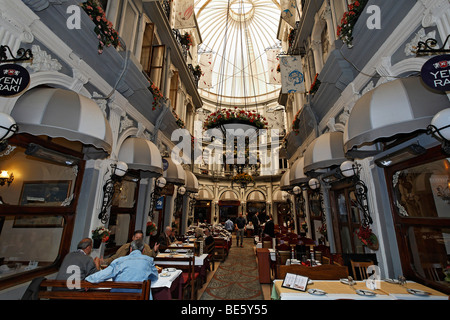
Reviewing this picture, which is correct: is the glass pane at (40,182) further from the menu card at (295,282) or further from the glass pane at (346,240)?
the glass pane at (346,240)

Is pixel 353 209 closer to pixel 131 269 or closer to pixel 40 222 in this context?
pixel 131 269

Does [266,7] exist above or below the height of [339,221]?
above

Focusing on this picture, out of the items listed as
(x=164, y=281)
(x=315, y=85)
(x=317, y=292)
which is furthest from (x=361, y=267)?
(x=315, y=85)

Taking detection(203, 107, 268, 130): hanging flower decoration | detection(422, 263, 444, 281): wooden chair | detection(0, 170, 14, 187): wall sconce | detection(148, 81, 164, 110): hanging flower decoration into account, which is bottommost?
Result: detection(422, 263, 444, 281): wooden chair

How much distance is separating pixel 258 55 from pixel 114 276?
2335cm

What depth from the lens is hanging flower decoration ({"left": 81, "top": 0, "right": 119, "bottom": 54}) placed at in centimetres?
396

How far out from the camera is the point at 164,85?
859cm

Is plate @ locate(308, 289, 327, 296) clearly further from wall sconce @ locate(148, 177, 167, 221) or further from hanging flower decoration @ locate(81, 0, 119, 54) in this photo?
hanging flower decoration @ locate(81, 0, 119, 54)

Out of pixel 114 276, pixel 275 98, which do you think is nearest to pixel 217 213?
pixel 275 98

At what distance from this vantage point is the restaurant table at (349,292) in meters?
2.55

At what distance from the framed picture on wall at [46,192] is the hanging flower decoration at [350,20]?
22.2 ft

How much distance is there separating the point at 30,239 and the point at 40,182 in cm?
150

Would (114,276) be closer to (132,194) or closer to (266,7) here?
(132,194)

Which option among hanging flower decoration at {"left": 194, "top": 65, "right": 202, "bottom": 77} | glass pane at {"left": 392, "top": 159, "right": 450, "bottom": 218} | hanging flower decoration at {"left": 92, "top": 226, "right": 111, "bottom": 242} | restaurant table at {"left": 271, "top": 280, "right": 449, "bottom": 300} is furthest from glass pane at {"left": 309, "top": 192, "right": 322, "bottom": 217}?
hanging flower decoration at {"left": 194, "top": 65, "right": 202, "bottom": 77}
